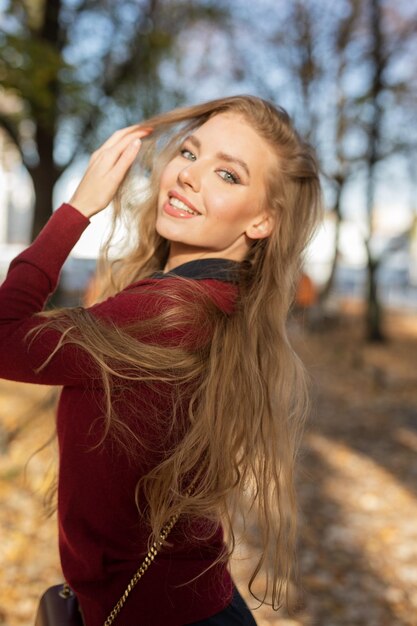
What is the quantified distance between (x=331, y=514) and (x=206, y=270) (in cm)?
346

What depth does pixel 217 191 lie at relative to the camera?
5.26 ft

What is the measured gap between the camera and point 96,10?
7.67 meters

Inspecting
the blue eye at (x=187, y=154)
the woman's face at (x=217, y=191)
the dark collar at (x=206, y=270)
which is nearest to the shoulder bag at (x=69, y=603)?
the dark collar at (x=206, y=270)

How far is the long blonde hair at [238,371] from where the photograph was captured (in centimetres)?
141

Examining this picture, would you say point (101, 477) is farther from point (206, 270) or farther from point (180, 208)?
point (180, 208)

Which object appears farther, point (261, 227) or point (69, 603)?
point (261, 227)

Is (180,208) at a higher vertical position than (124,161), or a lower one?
lower

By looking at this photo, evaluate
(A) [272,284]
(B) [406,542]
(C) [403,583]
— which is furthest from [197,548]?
(B) [406,542]

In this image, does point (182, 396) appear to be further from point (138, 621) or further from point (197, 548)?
point (138, 621)

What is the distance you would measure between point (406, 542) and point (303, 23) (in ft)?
40.3

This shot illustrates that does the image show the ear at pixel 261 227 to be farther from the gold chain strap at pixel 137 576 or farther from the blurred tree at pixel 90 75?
the blurred tree at pixel 90 75

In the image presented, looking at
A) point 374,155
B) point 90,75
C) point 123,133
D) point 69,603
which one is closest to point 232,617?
point 69,603

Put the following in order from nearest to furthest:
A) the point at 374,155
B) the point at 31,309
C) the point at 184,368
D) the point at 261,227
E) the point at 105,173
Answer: the point at 31,309 < the point at 184,368 < the point at 105,173 < the point at 261,227 < the point at 374,155

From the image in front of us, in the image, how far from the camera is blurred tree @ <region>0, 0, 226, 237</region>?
698 cm
